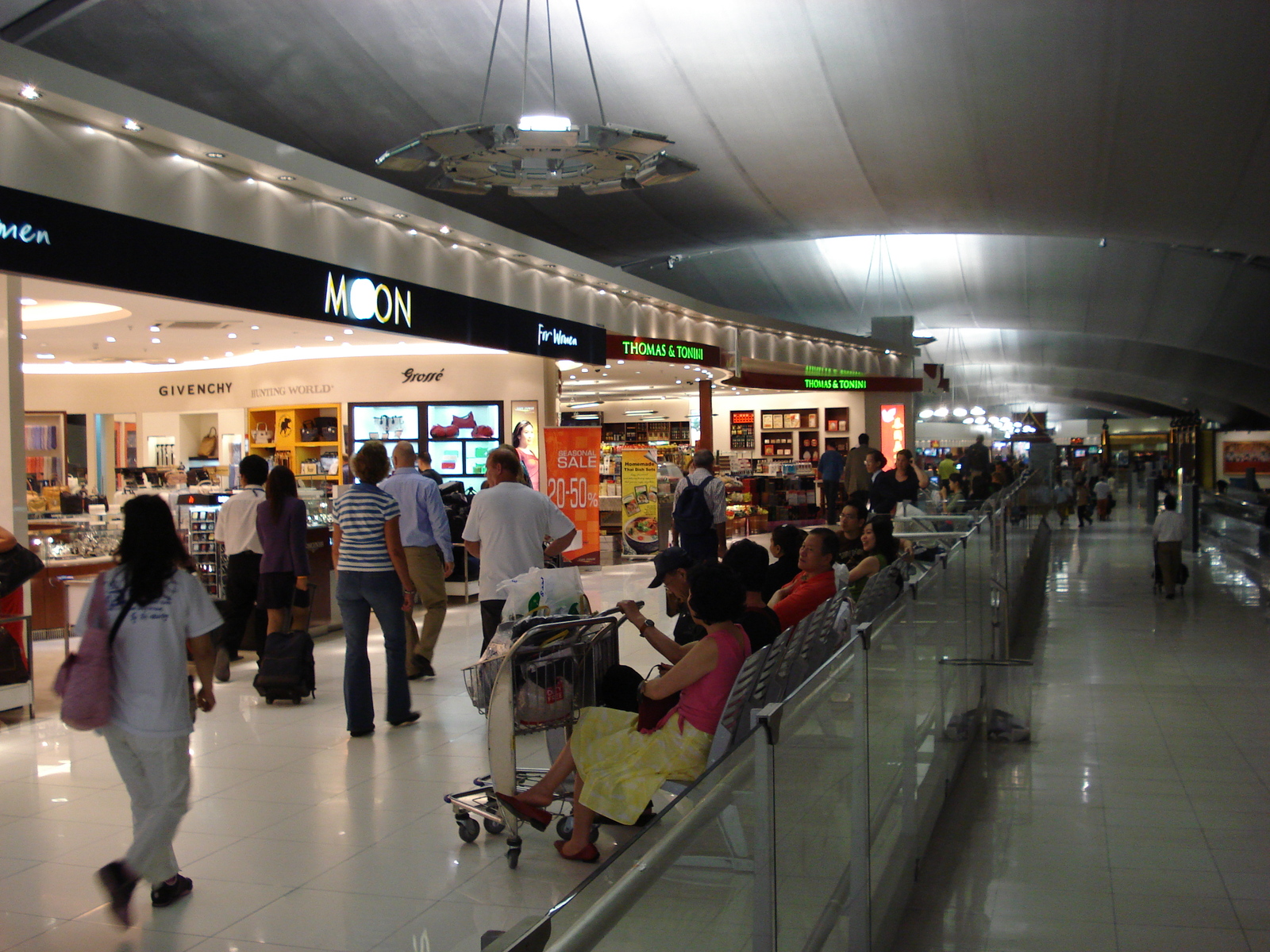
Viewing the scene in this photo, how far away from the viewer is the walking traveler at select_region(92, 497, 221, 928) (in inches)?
130

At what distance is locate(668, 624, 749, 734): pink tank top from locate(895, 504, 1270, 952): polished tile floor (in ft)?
3.14

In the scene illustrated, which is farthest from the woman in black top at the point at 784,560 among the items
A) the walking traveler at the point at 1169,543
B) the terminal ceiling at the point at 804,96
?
the walking traveler at the point at 1169,543

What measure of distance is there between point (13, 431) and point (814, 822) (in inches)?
221

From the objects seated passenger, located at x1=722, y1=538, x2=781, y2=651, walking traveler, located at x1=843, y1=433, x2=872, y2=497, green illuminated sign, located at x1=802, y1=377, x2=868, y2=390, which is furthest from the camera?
green illuminated sign, located at x1=802, y1=377, x2=868, y2=390

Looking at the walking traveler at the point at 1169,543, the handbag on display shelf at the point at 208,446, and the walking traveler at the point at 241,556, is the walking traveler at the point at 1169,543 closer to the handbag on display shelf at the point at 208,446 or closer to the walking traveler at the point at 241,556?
the walking traveler at the point at 241,556

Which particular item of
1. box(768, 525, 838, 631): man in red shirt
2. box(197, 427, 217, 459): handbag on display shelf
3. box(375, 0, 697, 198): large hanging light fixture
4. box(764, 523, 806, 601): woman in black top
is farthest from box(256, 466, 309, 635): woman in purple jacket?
box(197, 427, 217, 459): handbag on display shelf

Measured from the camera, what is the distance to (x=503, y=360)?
520 inches

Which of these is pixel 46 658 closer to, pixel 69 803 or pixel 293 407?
pixel 69 803

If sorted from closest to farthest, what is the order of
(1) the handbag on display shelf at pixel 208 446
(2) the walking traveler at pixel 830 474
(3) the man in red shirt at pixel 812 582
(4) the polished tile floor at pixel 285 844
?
(4) the polished tile floor at pixel 285 844, (3) the man in red shirt at pixel 812 582, (1) the handbag on display shelf at pixel 208 446, (2) the walking traveler at pixel 830 474

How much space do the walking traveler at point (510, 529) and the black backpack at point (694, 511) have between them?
2726 mm

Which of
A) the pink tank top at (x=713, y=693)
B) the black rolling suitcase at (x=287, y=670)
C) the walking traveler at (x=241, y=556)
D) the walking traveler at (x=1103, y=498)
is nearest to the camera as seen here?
the pink tank top at (x=713, y=693)

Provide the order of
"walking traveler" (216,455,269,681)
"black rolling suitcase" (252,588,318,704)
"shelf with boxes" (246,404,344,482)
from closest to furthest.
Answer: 1. "black rolling suitcase" (252,588,318,704)
2. "walking traveler" (216,455,269,681)
3. "shelf with boxes" (246,404,344,482)

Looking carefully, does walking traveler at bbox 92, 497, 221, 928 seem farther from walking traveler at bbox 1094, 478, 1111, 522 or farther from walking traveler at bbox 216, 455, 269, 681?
walking traveler at bbox 1094, 478, 1111, 522

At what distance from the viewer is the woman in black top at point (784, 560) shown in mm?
5898
